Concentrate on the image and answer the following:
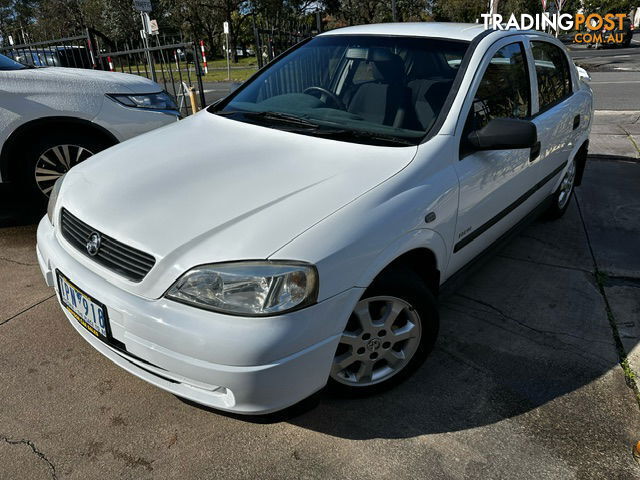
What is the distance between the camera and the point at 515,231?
352 cm

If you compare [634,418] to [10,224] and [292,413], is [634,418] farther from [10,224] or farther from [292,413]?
[10,224]

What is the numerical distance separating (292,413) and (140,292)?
0.74 m

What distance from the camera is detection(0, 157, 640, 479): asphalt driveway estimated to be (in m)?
2.06

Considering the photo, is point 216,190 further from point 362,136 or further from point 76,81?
point 76,81

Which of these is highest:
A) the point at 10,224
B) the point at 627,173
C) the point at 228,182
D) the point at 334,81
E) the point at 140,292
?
the point at 334,81

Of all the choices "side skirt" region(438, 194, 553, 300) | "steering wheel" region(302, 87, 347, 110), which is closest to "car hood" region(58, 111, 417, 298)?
"steering wheel" region(302, 87, 347, 110)

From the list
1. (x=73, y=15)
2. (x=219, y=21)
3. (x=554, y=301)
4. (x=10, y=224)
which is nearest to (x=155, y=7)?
(x=219, y=21)

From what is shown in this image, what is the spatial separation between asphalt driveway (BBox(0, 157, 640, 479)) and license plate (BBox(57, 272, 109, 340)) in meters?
0.44

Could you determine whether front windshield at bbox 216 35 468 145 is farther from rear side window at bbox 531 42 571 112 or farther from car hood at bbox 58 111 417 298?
rear side window at bbox 531 42 571 112

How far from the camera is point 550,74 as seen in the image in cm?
379

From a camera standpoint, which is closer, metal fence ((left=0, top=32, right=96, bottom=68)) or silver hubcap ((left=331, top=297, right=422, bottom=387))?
silver hubcap ((left=331, top=297, right=422, bottom=387))

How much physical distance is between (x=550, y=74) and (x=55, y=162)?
404 centimetres

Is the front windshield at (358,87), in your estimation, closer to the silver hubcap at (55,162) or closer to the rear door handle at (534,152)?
the rear door handle at (534,152)

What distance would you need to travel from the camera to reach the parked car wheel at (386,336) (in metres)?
2.18
